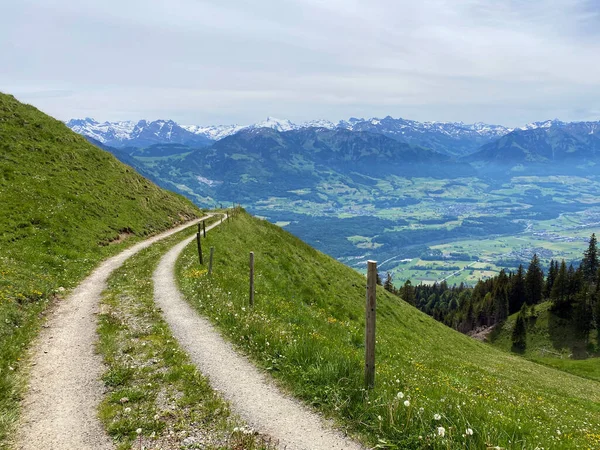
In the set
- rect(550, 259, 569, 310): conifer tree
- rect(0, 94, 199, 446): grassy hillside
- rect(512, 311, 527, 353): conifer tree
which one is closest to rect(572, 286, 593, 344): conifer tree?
rect(550, 259, 569, 310): conifer tree

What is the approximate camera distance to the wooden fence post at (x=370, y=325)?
10.1 m

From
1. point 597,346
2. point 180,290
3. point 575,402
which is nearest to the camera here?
point 180,290

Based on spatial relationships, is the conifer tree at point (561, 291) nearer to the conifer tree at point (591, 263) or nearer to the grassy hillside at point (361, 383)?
the conifer tree at point (591, 263)

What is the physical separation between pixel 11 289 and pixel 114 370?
1032cm

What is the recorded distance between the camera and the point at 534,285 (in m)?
138

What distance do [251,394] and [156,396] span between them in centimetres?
277

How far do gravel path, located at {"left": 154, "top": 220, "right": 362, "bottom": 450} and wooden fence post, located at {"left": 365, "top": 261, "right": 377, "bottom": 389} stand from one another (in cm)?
198

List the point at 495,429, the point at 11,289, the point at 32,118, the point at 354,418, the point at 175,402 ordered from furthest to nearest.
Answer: the point at 32,118
the point at 11,289
the point at 175,402
the point at 354,418
the point at 495,429

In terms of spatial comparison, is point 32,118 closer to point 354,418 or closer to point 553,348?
point 354,418

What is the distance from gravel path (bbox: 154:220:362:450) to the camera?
894 cm

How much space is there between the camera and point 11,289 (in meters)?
18.0

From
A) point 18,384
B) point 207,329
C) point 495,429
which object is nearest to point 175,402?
point 18,384

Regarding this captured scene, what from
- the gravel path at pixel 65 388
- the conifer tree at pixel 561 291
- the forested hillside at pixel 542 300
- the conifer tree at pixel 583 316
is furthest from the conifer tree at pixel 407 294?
the gravel path at pixel 65 388

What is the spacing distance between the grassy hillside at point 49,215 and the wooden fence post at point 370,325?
30.5 ft
